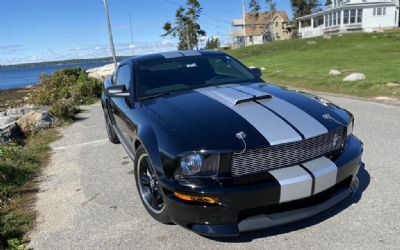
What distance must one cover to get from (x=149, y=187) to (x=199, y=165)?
1.04 m

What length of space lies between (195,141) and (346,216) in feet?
5.22

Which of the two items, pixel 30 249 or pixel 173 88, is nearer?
pixel 30 249

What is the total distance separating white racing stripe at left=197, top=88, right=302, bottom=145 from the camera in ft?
9.35

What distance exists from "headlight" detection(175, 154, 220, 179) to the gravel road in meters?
0.69

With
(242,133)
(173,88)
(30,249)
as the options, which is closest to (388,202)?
(242,133)

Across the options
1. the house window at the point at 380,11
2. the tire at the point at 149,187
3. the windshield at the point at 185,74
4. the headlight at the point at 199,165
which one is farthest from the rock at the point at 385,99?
the house window at the point at 380,11

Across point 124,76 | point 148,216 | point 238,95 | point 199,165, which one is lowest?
point 148,216

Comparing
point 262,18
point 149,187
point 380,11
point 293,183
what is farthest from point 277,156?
point 262,18

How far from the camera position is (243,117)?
3.14 metres

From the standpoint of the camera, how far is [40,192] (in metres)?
4.64

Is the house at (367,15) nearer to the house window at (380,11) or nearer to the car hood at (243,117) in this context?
the house window at (380,11)

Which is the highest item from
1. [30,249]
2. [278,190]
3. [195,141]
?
[195,141]

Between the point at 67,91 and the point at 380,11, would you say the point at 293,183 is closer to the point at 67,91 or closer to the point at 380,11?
the point at 67,91

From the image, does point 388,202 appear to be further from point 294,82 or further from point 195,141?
point 294,82
